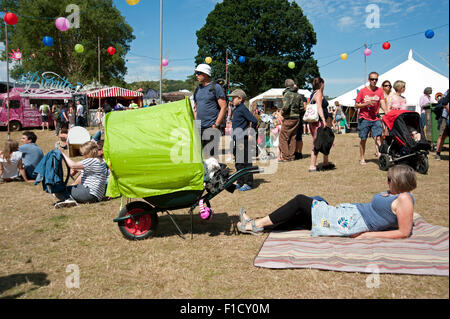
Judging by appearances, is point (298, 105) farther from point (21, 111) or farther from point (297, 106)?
point (21, 111)

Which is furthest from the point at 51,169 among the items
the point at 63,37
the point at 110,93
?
the point at 63,37

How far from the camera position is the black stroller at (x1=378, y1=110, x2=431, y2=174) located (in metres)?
6.55

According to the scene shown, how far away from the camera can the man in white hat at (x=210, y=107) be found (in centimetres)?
545

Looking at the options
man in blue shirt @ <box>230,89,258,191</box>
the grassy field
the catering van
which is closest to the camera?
the grassy field

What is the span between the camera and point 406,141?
6602mm

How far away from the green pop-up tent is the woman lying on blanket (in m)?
0.96

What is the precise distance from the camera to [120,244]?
3.96 meters

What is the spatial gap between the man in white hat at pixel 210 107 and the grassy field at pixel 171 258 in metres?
1.14

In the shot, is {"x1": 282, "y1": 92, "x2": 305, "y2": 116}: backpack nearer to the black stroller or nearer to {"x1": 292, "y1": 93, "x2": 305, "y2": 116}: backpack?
{"x1": 292, "y1": 93, "x2": 305, "y2": 116}: backpack

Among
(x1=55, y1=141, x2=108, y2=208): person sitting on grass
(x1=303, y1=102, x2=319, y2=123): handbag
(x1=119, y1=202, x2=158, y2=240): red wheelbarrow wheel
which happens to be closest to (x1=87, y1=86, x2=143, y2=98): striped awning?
(x1=303, y1=102, x2=319, y2=123): handbag

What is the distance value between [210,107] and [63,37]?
40.5 meters

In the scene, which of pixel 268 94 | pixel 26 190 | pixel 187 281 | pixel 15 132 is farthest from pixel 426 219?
pixel 268 94

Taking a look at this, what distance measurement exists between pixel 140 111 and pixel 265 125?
25.2 ft

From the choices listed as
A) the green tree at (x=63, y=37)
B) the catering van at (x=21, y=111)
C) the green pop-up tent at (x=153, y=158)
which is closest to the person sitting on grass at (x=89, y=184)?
the green pop-up tent at (x=153, y=158)
